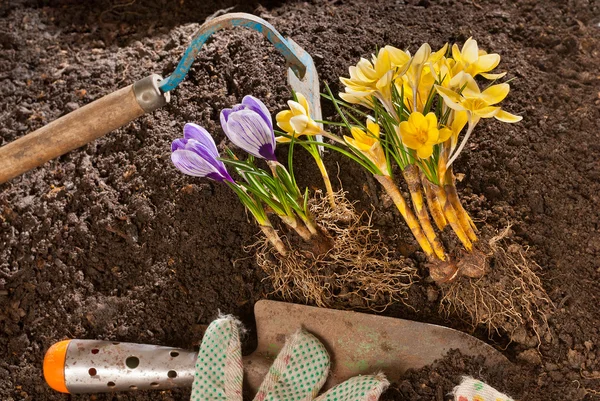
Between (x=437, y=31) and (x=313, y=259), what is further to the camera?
(x=437, y=31)

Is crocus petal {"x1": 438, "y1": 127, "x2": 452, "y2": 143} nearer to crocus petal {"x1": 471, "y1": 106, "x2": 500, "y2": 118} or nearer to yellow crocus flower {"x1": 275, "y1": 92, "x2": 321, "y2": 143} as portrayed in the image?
crocus petal {"x1": 471, "y1": 106, "x2": 500, "y2": 118}

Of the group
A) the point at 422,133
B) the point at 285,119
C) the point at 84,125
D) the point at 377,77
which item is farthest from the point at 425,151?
the point at 84,125

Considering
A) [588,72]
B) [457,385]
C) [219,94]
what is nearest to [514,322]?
[457,385]

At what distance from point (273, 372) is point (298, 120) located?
564 mm

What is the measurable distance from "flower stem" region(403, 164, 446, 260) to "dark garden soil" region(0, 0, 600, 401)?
123mm

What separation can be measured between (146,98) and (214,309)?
523 mm

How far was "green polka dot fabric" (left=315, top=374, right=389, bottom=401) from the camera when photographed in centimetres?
137

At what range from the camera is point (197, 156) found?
1.31 m

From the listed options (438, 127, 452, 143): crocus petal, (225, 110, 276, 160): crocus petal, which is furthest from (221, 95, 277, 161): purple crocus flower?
(438, 127, 452, 143): crocus petal

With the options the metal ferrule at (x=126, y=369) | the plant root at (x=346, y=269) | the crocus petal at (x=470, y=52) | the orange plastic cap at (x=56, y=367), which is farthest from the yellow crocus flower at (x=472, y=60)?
the orange plastic cap at (x=56, y=367)

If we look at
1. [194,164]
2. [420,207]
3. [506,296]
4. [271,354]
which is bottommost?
[271,354]

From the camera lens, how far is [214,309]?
62.4 inches

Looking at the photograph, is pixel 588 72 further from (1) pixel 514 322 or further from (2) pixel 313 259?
(2) pixel 313 259

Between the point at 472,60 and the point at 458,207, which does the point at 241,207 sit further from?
the point at 472,60
